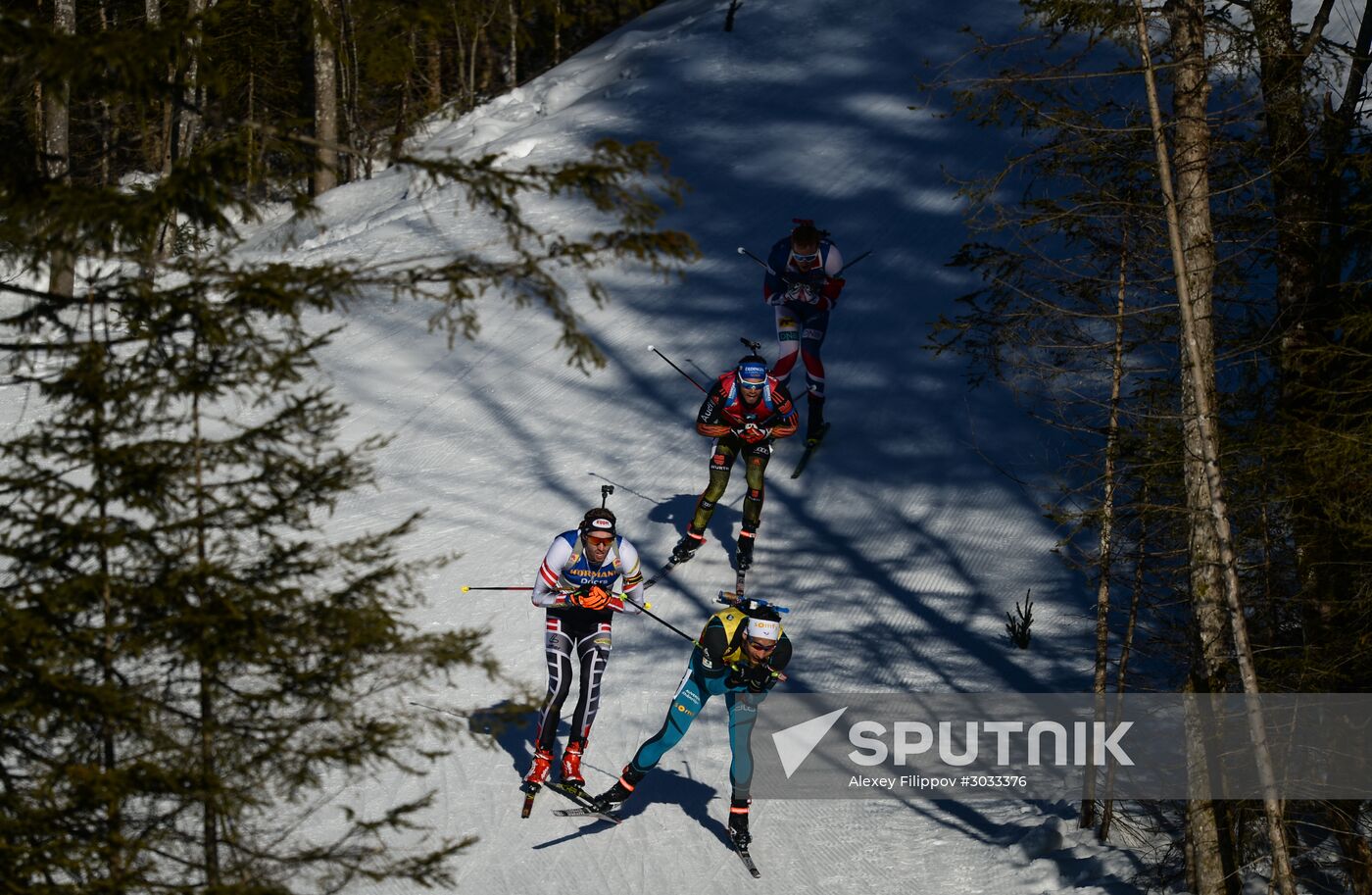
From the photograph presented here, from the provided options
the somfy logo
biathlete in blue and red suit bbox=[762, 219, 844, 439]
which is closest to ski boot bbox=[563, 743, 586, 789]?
the somfy logo

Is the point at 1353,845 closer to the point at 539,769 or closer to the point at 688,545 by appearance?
the point at 539,769

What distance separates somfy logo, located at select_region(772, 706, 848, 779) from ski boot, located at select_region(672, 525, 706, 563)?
2.53 meters

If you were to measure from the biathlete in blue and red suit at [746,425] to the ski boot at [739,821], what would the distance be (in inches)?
159

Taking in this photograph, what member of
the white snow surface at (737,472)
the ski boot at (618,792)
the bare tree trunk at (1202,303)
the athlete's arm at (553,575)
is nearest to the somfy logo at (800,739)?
the white snow surface at (737,472)

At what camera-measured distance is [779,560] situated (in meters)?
15.2

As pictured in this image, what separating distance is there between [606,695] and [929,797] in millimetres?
3014

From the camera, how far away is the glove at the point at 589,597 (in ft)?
35.1

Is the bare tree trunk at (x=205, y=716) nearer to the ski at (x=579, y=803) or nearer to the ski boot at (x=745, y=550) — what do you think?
the ski at (x=579, y=803)

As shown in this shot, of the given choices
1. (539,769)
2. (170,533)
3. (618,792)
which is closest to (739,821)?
(618,792)

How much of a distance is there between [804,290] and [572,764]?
271 inches

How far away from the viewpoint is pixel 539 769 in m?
10.7

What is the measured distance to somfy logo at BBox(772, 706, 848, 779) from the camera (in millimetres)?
12039

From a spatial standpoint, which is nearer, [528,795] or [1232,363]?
[1232,363]

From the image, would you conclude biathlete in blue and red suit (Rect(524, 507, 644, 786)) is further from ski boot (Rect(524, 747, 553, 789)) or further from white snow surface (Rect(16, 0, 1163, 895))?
white snow surface (Rect(16, 0, 1163, 895))
